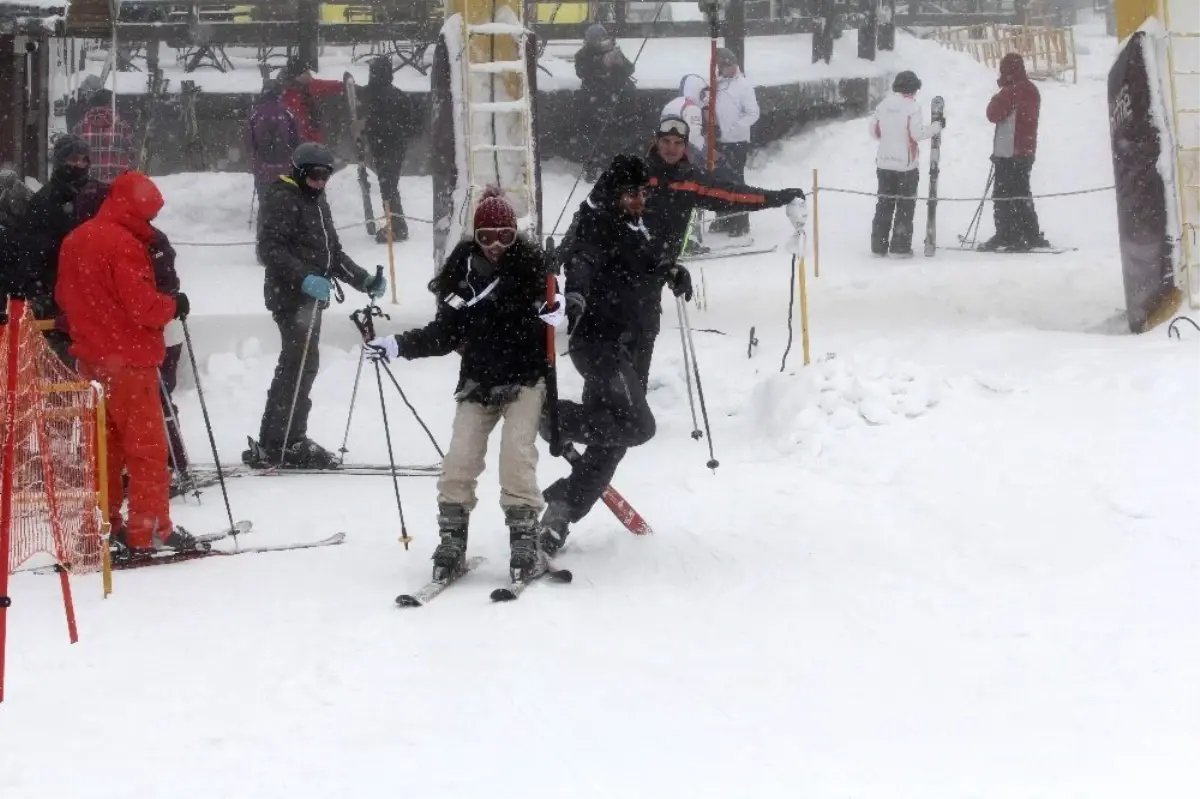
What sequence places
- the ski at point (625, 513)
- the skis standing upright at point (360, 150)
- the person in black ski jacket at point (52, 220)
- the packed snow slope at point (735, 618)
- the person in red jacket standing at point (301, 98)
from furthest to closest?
1. the skis standing upright at point (360, 150)
2. the person in red jacket standing at point (301, 98)
3. the person in black ski jacket at point (52, 220)
4. the ski at point (625, 513)
5. the packed snow slope at point (735, 618)

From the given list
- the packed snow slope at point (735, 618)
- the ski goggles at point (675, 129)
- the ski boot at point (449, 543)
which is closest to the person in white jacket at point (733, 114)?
the packed snow slope at point (735, 618)

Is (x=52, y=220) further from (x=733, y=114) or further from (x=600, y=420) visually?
(x=733, y=114)

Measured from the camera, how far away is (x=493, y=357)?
6.17 metres

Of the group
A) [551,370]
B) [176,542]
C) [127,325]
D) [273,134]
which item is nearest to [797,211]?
[551,370]

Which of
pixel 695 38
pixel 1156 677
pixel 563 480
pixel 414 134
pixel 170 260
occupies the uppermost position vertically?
pixel 695 38

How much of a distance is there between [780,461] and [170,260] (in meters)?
3.65

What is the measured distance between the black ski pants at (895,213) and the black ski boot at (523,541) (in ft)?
31.7

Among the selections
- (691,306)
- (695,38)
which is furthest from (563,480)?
(695,38)

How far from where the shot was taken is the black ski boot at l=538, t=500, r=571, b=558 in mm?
6648

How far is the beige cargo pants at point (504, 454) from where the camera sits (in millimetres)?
6164

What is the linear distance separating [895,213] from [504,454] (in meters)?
9.85

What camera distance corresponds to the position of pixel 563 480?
6875 millimetres

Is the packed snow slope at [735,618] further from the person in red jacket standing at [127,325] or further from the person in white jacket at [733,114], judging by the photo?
the person in white jacket at [733,114]

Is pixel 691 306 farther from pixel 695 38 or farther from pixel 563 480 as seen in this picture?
pixel 695 38
